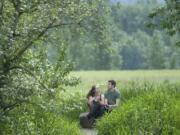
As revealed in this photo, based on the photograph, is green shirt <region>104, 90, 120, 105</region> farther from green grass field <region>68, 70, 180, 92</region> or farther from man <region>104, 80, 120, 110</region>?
green grass field <region>68, 70, 180, 92</region>

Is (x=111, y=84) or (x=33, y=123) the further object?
(x=111, y=84)

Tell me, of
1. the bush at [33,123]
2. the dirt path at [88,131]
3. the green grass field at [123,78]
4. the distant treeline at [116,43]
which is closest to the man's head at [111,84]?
the distant treeline at [116,43]

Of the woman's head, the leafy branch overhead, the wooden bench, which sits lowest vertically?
the wooden bench

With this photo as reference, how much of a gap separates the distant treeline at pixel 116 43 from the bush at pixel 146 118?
133 centimetres

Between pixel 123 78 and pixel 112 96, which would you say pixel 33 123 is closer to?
pixel 112 96

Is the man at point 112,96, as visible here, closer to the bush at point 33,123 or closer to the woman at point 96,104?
the woman at point 96,104

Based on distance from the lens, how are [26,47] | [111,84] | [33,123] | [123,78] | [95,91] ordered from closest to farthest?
[26,47], [33,123], [111,84], [95,91], [123,78]

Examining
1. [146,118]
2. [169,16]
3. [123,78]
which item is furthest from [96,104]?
[123,78]

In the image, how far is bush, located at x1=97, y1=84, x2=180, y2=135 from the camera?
11156 millimetres

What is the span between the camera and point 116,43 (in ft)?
46.2

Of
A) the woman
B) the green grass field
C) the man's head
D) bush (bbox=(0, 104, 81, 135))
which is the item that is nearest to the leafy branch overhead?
bush (bbox=(0, 104, 81, 135))

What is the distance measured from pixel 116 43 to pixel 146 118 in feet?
9.99

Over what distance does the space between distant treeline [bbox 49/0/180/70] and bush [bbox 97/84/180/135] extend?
4.35ft

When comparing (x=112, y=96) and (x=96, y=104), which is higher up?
(x=112, y=96)
